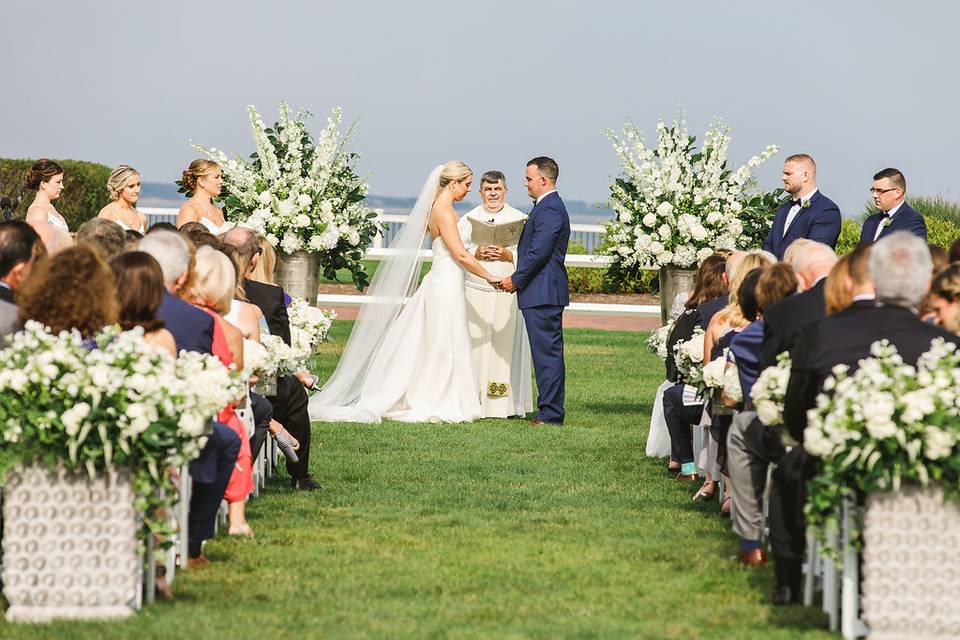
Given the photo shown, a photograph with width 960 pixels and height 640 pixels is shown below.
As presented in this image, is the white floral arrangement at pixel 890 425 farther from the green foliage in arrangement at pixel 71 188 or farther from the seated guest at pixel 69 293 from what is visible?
the green foliage in arrangement at pixel 71 188

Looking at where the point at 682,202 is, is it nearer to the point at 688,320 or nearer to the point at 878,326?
the point at 688,320

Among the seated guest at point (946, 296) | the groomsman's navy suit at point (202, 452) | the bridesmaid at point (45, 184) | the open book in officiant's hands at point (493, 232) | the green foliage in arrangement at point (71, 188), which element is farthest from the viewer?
the green foliage in arrangement at point (71, 188)

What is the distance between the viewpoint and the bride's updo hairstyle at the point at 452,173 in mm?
14781

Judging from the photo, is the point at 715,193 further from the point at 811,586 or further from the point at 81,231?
the point at 811,586

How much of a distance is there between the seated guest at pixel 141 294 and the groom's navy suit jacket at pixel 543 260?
7.61 metres

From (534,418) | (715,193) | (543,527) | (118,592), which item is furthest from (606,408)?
(118,592)

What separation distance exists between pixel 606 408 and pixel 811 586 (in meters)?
8.60

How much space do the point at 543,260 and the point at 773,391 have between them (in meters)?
7.40

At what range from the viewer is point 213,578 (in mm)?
7410

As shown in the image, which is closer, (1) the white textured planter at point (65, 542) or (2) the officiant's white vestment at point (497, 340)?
(1) the white textured planter at point (65, 542)

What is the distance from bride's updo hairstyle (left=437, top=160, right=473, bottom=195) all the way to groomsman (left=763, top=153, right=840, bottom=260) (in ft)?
Answer: 10.3

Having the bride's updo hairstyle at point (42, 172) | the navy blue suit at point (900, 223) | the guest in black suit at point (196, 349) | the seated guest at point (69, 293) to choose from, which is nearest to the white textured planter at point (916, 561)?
the guest in black suit at point (196, 349)

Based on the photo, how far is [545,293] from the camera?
14.3 meters

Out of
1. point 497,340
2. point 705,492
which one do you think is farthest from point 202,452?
point 497,340
